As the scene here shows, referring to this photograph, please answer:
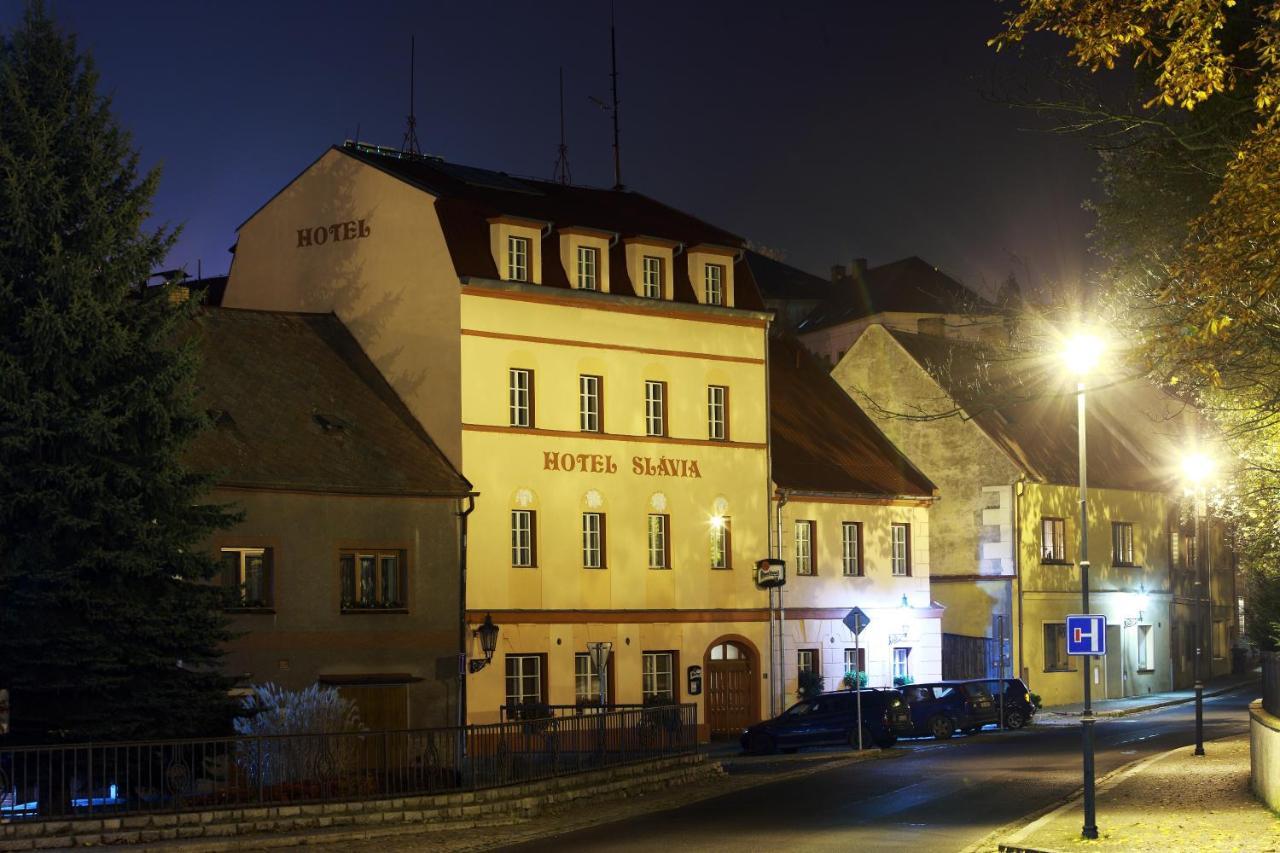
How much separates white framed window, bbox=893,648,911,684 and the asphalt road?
9387 mm

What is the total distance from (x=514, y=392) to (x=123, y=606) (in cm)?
1906

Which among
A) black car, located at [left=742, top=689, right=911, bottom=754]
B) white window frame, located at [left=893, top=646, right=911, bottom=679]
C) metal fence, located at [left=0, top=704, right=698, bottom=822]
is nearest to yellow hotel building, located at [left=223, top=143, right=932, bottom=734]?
white window frame, located at [left=893, top=646, right=911, bottom=679]

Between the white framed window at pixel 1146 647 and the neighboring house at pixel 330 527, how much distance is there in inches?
1225

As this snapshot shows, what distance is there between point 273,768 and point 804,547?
27.0 metres

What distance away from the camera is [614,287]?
1769 inches

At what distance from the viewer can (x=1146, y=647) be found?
63.5 m

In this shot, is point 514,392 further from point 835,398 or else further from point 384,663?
point 835,398

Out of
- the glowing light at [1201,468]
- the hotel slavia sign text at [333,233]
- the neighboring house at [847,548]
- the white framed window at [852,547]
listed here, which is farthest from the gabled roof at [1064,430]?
the hotel slavia sign text at [333,233]

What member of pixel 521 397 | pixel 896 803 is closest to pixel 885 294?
pixel 521 397

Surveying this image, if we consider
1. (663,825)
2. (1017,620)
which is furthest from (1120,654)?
(663,825)

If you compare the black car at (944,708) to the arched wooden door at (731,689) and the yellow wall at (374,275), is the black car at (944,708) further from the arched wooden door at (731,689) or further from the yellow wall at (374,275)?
the yellow wall at (374,275)

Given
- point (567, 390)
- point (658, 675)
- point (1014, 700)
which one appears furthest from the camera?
point (1014, 700)

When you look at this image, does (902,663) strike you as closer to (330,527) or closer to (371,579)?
(371,579)

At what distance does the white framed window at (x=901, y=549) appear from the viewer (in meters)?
51.9
